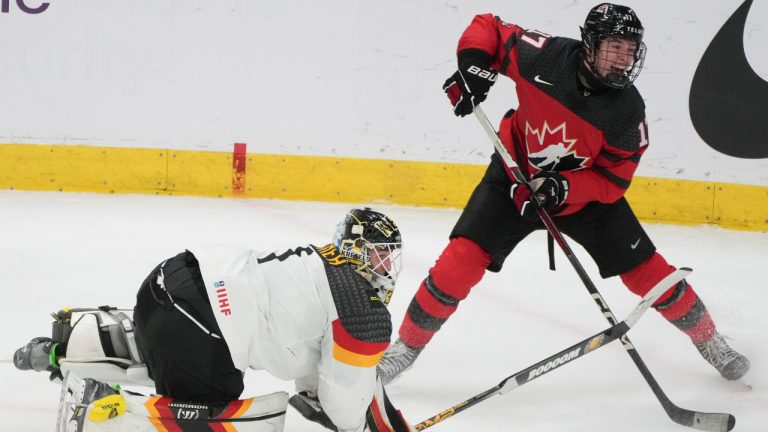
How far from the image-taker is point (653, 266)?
9.56 ft

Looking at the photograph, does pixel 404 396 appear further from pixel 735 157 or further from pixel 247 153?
pixel 735 157

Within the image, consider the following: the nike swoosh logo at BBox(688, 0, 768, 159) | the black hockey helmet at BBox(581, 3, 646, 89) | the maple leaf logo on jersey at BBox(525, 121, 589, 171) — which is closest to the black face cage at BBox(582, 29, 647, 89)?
the black hockey helmet at BBox(581, 3, 646, 89)

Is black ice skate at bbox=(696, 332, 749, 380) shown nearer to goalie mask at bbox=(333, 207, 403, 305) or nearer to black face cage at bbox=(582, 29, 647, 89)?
black face cage at bbox=(582, 29, 647, 89)

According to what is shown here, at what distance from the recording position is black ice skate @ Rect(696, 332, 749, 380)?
10.1ft

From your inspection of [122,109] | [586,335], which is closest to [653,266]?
[586,335]

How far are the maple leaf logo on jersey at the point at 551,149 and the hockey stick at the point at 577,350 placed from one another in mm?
455

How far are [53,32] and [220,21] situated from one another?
896 millimetres

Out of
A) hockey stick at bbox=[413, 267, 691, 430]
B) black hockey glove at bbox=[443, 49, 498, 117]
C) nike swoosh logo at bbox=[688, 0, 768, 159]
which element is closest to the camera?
hockey stick at bbox=[413, 267, 691, 430]

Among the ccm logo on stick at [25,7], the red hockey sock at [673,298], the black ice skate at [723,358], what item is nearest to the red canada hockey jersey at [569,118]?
the red hockey sock at [673,298]

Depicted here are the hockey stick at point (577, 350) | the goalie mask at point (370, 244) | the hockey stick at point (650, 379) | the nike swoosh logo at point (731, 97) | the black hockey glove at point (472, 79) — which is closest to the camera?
the goalie mask at point (370, 244)

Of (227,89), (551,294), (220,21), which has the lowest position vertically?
(551,294)

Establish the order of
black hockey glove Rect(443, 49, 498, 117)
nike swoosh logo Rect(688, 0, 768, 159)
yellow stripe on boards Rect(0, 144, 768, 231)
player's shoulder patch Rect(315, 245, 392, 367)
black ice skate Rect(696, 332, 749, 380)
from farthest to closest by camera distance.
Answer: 1. yellow stripe on boards Rect(0, 144, 768, 231)
2. nike swoosh logo Rect(688, 0, 768, 159)
3. black ice skate Rect(696, 332, 749, 380)
4. black hockey glove Rect(443, 49, 498, 117)
5. player's shoulder patch Rect(315, 245, 392, 367)

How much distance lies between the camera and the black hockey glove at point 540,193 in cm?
273

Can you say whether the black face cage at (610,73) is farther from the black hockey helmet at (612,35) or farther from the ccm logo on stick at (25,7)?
the ccm logo on stick at (25,7)
